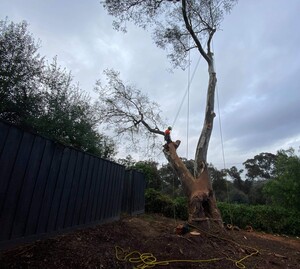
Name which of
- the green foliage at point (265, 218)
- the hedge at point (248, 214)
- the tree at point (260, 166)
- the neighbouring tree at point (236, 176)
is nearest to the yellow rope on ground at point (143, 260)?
the hedge at point (248, 214)

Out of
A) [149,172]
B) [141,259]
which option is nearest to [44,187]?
[141,259]

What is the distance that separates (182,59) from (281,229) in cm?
923

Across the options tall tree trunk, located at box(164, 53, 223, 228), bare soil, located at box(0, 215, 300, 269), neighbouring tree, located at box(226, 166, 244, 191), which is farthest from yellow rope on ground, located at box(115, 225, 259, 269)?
neighbouring tree, located at box(226, 166, 244, 191)

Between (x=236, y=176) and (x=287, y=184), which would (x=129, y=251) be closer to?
(x=287, y=184)

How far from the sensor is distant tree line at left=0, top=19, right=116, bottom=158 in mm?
6551

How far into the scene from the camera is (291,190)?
36.2 ft

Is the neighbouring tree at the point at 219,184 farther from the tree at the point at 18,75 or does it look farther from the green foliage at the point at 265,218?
the tree at the point at 18,75

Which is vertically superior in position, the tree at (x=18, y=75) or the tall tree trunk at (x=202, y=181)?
the tree at (x=18, y=75)

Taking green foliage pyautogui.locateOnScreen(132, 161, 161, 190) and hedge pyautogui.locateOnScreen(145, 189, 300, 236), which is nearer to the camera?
hedge pyautogui.locateOnScreen(145, 189, 300, 236)

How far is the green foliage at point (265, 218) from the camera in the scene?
1045cm

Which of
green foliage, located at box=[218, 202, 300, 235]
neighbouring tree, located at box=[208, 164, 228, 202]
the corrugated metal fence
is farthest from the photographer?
neighbouring tree, located at box=[208, 164, 228, 202]

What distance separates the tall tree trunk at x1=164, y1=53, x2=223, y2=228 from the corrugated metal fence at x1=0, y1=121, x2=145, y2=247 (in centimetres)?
253

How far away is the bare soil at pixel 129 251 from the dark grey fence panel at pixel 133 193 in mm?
2673

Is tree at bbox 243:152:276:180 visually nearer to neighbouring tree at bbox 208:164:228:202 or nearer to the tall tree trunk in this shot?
neighbouring tree at bbox 208:164:228:202
